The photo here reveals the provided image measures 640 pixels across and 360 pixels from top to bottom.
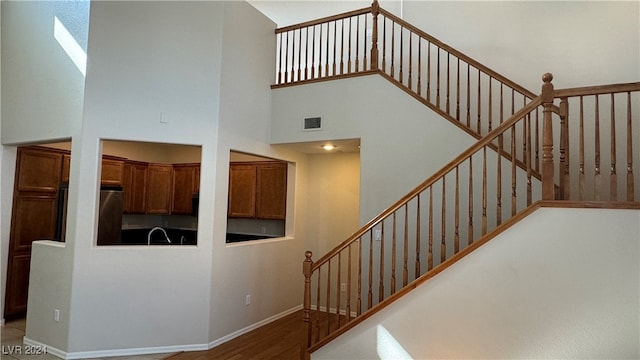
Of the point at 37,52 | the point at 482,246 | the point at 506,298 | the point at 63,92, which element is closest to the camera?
the point at 506,298

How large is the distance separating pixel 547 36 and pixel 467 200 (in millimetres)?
2464

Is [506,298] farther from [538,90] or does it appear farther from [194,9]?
[194,9]

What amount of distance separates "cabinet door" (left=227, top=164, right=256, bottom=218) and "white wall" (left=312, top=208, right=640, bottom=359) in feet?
10.7

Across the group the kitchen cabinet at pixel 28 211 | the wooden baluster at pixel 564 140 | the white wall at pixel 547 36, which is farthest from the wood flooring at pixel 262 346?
the white wall at pixel 547 36

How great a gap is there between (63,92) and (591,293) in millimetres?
5071

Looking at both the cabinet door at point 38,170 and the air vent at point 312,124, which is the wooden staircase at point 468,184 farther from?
the cabinet door at point 38,170

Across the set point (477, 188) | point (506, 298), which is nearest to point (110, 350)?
point (506, 298)

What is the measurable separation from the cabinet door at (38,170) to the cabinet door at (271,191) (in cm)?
274

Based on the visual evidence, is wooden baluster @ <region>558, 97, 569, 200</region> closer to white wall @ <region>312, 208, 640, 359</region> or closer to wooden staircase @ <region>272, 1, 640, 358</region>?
wooden staircase @ <region>272, 1, 640, 358</region>

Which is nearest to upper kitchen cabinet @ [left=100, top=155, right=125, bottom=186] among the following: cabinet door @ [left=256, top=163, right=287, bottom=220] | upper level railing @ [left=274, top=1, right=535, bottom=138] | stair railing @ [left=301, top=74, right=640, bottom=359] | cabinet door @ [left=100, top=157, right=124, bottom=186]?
cabinet door @ [left=100, top=157, right=124, bottom=186]

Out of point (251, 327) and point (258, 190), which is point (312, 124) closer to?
point (258, 190)

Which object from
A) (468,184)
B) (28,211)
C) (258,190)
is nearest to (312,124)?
(258,190)

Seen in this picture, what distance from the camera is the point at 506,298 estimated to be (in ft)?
7.99

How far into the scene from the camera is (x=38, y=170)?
4.74 m
